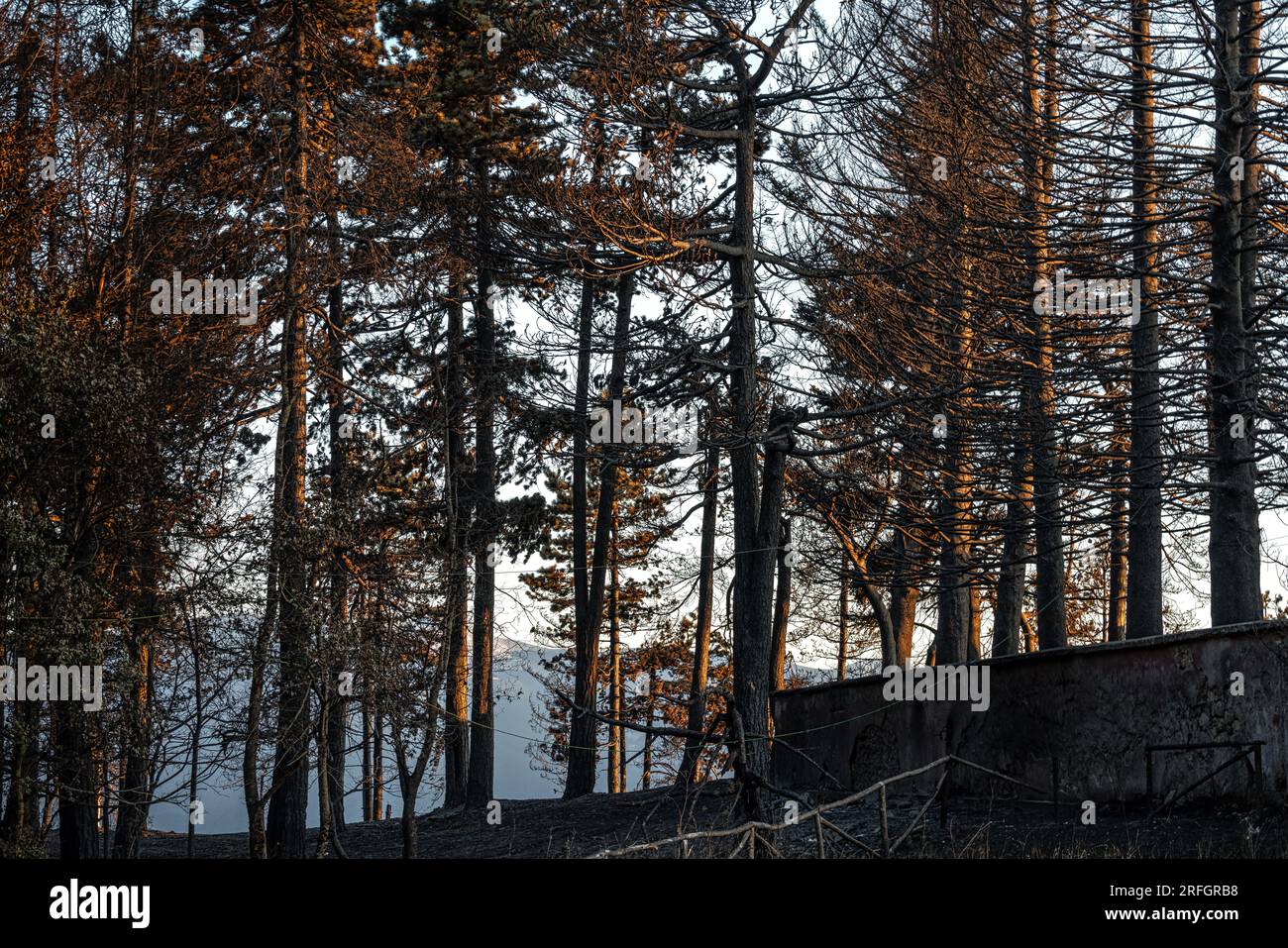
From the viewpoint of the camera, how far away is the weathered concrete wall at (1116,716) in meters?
11.4

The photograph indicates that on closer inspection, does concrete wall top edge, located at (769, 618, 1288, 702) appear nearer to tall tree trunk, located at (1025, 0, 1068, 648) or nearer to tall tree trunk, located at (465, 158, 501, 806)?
tall tree trunk, located at (1025, 0, 1068, 648)

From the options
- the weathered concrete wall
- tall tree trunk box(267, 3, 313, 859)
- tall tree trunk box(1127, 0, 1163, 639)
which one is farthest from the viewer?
tall tree trunk box(267, 3, 313, 859)

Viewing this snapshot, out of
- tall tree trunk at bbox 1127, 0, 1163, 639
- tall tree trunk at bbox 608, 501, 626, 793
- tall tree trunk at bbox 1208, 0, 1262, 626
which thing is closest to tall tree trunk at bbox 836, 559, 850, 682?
tall tree trunk at bbox 608, 501, 626, 793

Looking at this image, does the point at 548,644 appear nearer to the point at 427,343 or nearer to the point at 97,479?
the point at 427,343

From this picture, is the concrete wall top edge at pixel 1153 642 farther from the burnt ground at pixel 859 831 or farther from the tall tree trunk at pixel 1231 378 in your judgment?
the burnt ground at pixel 859 831

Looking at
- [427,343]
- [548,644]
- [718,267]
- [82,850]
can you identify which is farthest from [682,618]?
[82,850]

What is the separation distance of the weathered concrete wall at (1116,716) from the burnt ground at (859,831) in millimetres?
403

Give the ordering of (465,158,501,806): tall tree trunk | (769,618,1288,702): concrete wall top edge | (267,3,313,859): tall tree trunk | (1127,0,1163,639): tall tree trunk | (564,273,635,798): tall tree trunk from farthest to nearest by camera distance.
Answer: (564,273,635,798): tall tree trunk
(465,158,501,806): tall tree trunk
(267,3,313,859): tall tree trunk
(1127,0,1163,639): tall tree trunk
(769,618,1288,702): concrete wall top edge

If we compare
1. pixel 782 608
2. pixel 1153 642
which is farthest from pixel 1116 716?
pixel 782 608

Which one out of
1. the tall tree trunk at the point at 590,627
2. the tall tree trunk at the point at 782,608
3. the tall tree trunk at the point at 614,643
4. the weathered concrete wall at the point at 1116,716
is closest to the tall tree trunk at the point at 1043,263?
the weathered concrete wall at the point at 1116,716

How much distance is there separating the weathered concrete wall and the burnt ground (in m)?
0.40

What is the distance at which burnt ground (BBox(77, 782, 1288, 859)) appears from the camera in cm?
1007

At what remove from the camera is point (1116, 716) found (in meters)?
13.2

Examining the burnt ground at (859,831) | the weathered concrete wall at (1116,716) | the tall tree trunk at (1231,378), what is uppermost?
the tall tree trunk at (1231,378)
